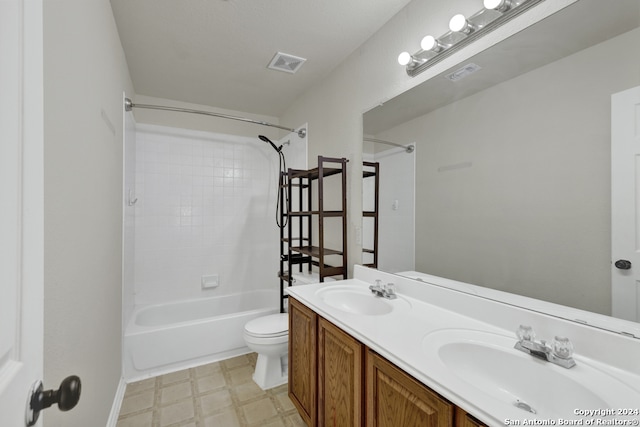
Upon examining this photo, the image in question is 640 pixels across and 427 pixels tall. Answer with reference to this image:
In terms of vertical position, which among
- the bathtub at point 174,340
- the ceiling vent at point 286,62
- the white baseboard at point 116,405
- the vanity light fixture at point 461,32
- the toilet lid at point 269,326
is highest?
the ceiling vent at point 286,62

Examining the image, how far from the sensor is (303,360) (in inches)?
62.0

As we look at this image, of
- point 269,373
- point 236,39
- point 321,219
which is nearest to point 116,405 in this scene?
point 269,373

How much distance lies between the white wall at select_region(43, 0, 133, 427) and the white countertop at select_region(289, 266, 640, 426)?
97 centimetres

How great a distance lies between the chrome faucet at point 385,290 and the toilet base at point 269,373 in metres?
1.04

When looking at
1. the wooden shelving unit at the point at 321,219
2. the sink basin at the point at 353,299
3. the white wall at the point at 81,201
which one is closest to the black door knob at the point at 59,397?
the white wall at the point at 81,201

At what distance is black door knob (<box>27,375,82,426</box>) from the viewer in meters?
0.47

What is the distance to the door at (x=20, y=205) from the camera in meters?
0.39

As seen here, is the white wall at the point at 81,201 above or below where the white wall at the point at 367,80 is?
below

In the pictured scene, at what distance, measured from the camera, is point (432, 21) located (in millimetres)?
1503

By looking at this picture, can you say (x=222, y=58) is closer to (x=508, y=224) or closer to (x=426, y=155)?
(x=426, y=155)

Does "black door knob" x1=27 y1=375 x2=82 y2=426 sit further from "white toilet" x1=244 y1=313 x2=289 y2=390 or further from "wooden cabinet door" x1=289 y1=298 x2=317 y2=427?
"white toilet" x1=244 y1=313 x2=289 y2=390

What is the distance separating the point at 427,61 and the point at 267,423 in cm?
227

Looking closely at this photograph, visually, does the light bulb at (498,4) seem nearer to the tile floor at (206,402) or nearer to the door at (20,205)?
the door at (20,205)

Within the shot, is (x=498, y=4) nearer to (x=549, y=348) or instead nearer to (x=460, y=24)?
(x=460, y=24)
